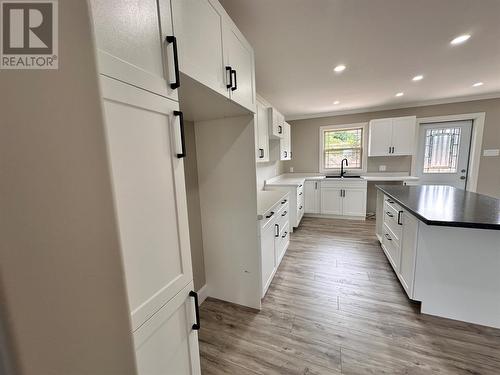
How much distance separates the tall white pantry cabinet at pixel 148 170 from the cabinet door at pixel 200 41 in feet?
0.29

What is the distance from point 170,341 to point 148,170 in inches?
28.4

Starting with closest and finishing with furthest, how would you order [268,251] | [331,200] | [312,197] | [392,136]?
1. [268,251]
2. [392,136]
3. [331,200]
4. [312,197]

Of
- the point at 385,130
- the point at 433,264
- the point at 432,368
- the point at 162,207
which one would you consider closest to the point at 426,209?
the point at 433,264

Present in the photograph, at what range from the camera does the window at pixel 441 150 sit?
4230 millimetres

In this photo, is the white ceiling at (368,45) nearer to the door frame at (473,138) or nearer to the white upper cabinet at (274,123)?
the white upper cabinet at (274,123)

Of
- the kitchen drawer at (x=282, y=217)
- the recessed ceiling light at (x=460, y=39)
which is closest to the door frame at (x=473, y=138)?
the recessed ceiling light at (x=460, y=39)

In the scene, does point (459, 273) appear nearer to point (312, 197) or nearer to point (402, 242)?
point (402, 242)

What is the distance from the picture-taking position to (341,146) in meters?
4.92

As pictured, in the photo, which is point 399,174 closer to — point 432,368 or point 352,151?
point 352,151

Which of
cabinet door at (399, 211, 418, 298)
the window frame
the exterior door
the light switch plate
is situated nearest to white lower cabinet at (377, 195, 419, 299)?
cabinet door at (399, 211, 418, 298)

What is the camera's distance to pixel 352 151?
4.85 meters

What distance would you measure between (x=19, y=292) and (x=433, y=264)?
8.07 feet

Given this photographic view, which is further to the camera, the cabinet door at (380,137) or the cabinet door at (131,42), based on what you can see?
the cabinet door at (380,137)

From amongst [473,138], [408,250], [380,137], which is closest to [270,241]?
[408,250]
